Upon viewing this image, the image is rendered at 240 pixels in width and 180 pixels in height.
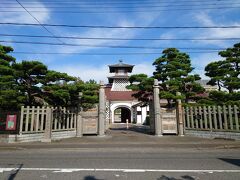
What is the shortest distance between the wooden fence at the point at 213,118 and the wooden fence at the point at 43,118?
836 cm

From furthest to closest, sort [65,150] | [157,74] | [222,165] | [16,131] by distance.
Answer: [157,74], [16,131], [65,150], [222,165]

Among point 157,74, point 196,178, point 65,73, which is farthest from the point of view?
point 157,74

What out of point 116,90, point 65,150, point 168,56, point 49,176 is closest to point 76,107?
point 65,150

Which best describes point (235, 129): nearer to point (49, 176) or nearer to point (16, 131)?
point (49, 176)

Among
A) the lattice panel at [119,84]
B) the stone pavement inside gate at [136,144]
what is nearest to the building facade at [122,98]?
the lattice panel at [119,84]

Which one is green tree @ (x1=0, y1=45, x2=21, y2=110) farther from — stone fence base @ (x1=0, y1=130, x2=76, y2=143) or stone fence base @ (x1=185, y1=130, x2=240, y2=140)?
stone fence base @ (x1=185, y1=130, x2=240, y2=140)

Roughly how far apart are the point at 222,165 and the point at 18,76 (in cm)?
1256

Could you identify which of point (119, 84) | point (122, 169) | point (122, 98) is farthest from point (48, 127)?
point (119, 84)

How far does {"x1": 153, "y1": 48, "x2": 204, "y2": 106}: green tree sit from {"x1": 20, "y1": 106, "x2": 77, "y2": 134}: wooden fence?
7.10 m

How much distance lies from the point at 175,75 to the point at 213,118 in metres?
4.46

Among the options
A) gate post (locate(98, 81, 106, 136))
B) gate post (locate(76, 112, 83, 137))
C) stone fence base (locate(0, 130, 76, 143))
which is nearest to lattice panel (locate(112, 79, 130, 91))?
gate post (locate(98, 81, 106, 136))

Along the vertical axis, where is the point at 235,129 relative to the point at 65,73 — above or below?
below

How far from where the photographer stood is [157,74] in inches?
683

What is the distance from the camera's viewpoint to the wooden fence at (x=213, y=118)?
42.4ft
